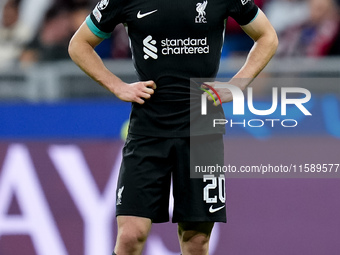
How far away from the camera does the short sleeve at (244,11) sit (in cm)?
481

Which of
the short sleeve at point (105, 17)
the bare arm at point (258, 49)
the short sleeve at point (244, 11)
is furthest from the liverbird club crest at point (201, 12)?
the short sleeve at point (105, 17)

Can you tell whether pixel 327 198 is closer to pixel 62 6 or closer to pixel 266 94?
pixel 266 94

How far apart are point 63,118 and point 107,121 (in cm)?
34

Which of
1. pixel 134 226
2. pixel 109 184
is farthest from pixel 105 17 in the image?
pixel 109 184

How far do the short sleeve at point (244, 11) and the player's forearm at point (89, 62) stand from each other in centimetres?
76

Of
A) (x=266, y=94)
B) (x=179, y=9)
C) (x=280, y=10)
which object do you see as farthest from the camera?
(x=280, y=10)

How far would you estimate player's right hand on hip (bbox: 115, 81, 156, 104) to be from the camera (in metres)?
4.78

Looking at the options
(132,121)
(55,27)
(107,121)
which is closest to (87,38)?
(132,121)

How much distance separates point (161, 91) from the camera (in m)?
4.82

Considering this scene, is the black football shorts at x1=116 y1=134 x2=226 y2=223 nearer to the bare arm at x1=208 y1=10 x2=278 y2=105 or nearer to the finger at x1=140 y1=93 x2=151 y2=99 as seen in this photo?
the finger at x1=140 y1=93 x2=151 y2=99

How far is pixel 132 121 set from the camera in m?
4.92

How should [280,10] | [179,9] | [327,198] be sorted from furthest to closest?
[280,10], [327,198], [179,9]

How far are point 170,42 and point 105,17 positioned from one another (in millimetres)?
384

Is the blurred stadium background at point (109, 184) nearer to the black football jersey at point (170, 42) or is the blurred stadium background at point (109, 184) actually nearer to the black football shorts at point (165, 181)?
the black football shorts at point (165, 181)
